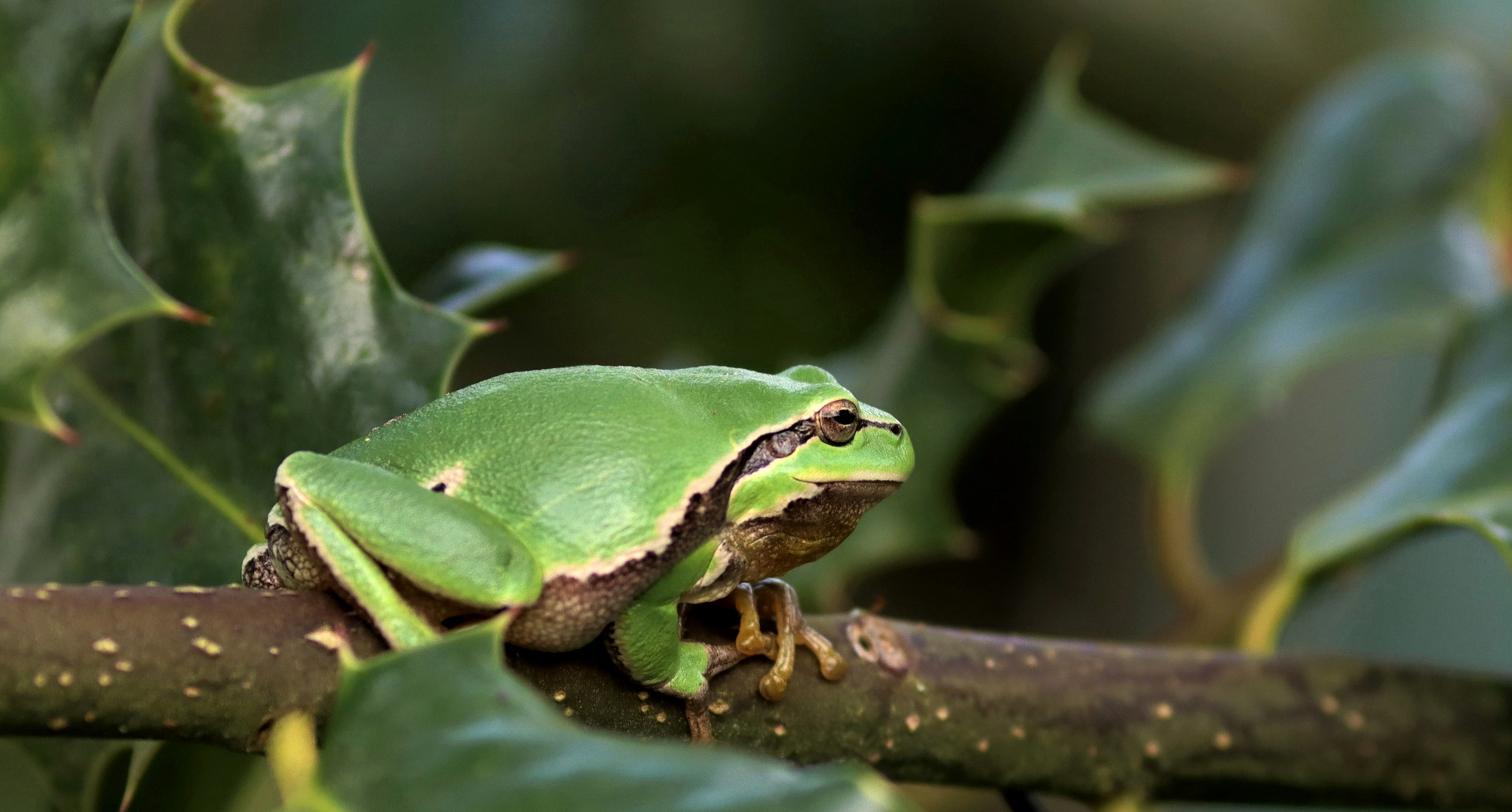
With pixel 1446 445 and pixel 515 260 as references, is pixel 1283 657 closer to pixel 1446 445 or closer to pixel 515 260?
pixel 1446 445

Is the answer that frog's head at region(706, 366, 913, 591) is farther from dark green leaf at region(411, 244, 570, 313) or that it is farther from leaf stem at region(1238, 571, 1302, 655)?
leaf stem at region(1238, 571, 1302, 655)

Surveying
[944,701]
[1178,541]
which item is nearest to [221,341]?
[944,701]

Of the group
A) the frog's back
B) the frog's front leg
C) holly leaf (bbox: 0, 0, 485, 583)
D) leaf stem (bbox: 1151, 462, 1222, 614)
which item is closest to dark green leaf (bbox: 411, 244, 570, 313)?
holly leaf (bbox: 0, 0, 485, 583)

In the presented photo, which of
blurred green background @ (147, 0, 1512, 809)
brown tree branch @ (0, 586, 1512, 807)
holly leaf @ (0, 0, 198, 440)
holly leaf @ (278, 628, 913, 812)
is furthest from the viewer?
blurred green background @ (147, 0, 1512, 809)

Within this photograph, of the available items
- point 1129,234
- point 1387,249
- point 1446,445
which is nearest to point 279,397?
point 1446,445

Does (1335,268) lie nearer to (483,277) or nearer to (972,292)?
(972,292)

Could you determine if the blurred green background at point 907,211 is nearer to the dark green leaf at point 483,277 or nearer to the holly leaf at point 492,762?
the dark green leaf at point 483,277

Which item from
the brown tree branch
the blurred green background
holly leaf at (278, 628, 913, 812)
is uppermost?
holly leaf at (278, 628, 913, 812)
